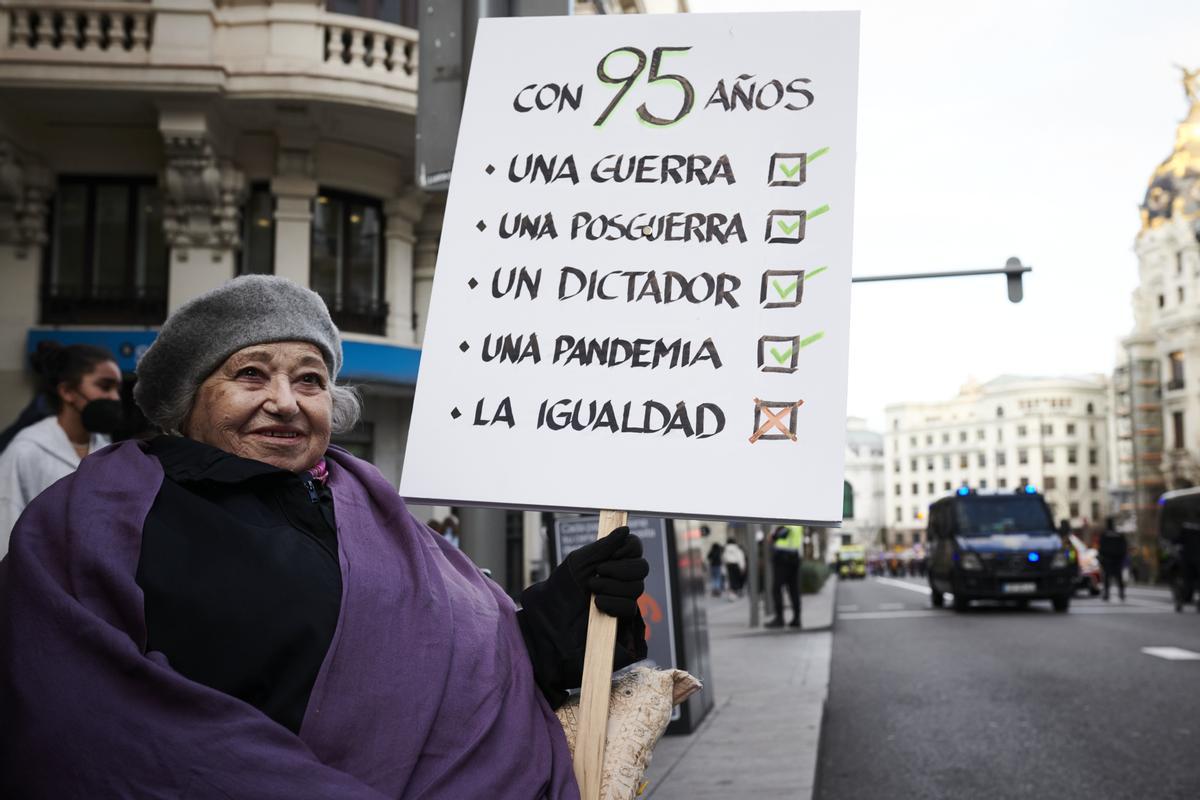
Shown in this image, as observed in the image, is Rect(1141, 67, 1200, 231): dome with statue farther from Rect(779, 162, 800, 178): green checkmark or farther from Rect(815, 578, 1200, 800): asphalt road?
Rect(779, 162, 800, 178): green checkmark

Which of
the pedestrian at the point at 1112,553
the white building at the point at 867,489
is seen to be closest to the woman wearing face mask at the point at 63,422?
the pedestrian at the point at 1112,553

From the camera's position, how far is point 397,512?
205cm

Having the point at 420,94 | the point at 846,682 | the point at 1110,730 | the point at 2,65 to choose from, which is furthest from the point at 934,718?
the point at 2,65

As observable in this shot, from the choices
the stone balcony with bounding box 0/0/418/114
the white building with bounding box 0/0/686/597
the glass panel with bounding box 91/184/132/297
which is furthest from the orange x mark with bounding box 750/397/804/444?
the glass panel with bounding box 91/184/132/297

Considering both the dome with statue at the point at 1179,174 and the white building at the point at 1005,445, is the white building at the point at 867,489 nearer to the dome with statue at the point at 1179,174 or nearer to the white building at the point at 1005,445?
the white building at the point at 1005,445

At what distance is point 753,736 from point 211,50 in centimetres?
1095

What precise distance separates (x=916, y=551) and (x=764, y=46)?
81.5 metres

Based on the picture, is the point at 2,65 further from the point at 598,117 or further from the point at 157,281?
the point at 598,117

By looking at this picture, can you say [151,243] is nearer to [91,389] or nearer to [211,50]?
[211,50]

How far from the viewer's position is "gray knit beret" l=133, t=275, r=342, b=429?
206 centimetres

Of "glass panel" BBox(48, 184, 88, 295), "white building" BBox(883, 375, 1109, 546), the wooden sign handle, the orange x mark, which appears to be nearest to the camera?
the wooden sign handle

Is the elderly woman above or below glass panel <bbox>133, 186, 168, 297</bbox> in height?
below

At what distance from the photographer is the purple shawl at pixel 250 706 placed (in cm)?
160

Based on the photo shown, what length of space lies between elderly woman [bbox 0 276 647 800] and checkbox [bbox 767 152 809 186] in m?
0.85
